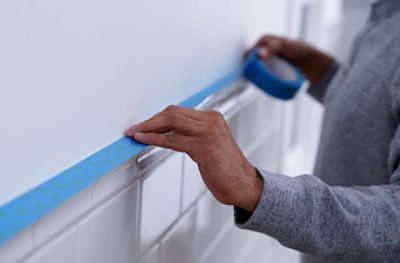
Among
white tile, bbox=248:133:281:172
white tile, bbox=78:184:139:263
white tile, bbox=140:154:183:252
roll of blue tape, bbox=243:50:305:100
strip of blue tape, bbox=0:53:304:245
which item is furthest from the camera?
white tile, bbox=248:133:281:172

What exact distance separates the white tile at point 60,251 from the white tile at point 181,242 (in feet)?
0.60

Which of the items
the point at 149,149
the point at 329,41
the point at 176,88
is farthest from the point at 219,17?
the point at 329,41

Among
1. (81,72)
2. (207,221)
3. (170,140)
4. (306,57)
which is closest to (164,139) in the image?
(170,140)

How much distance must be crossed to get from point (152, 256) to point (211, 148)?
0.51ft

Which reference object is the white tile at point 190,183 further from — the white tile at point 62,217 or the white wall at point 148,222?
the white tile at point 62,217

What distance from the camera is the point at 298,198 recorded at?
0.49m

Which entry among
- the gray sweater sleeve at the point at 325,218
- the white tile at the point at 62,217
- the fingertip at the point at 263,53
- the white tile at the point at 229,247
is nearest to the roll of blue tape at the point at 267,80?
the fingertip at the point at 263,53

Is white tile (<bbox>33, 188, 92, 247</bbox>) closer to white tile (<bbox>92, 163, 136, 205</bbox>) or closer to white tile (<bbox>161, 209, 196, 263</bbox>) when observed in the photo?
white tile (<bbox>92, 163, 136, 205</bbox>)

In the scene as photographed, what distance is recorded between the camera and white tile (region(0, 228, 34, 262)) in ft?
1.13

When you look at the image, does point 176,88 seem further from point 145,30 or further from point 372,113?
point 372,113

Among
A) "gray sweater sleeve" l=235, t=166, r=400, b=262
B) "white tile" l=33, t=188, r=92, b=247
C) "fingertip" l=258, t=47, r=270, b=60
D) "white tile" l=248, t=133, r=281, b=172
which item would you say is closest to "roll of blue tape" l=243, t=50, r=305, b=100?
"fingertip" l=258, t=47, r=270, b=60

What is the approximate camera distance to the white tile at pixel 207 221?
2.33 ft

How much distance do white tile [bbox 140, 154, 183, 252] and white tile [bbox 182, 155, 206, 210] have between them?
Answer: 0.02 metres

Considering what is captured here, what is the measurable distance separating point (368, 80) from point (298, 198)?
0.89 ft
